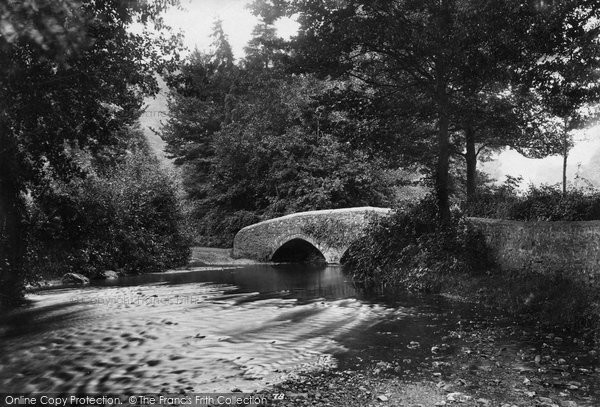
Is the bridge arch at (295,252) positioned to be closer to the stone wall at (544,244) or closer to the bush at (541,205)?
the bush at (541,205)

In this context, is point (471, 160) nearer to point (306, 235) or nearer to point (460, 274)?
point (460, 274)

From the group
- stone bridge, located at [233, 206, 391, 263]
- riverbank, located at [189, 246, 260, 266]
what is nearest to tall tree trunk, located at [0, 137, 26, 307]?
riverbank, located at [189, 246, 260, 266]

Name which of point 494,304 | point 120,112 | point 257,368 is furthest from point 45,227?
point 494,304

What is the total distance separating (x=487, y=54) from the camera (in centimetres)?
1156

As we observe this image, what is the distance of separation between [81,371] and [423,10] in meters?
12.4

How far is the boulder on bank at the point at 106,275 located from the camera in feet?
63.5

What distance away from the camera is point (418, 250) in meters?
15.7

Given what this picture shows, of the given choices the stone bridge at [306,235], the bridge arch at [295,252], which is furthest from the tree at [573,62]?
the bridge arch at [295,252]

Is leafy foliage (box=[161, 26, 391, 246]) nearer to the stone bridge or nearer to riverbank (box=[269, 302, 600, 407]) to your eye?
the stone bridge

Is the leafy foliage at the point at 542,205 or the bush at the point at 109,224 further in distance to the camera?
the bush at the point at 109,224

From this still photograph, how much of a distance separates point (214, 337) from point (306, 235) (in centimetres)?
1635

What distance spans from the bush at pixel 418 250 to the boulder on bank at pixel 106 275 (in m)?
9.89

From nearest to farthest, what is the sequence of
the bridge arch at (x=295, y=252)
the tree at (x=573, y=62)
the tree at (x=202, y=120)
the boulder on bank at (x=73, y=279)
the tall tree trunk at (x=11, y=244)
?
the tree at (x=573, y=62)
the tall tree trunk at (x=11, y=244)
the boulder on bank at (x=73, y=279)
the bridge arch at (x=295, y=252)
the tree at (x=202, y=120)

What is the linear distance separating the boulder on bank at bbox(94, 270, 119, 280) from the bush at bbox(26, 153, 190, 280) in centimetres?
22
